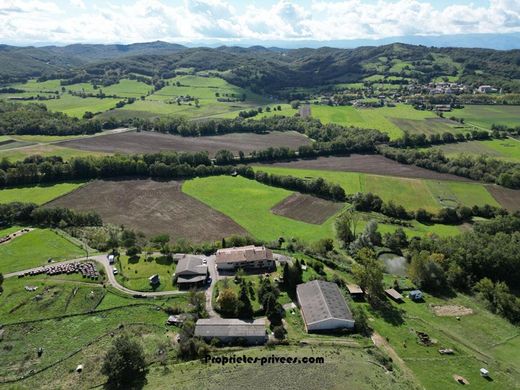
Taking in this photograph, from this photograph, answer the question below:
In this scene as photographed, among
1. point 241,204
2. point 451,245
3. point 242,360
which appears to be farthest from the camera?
point 241,204

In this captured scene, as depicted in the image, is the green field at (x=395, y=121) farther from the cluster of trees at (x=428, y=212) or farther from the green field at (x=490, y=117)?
the cluster of trees at (x=428, y=212)

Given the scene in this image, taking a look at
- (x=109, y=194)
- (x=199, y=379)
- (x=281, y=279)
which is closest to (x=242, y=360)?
(x=199, y=379)

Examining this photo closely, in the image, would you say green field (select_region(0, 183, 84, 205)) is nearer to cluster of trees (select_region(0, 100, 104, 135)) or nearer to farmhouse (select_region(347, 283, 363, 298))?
A: cluster of trees (select_region(0, 100, 104, 135))

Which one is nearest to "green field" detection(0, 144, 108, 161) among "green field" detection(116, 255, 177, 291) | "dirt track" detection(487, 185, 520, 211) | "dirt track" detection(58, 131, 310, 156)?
"dirt track" detection(58, 131, 310, 156)

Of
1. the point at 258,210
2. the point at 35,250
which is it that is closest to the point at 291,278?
the point at 258,210

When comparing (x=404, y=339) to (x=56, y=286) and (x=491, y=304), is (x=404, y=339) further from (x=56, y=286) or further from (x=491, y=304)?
(x=56, y=286)

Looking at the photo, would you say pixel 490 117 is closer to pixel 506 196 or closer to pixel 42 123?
pixel 506 196
